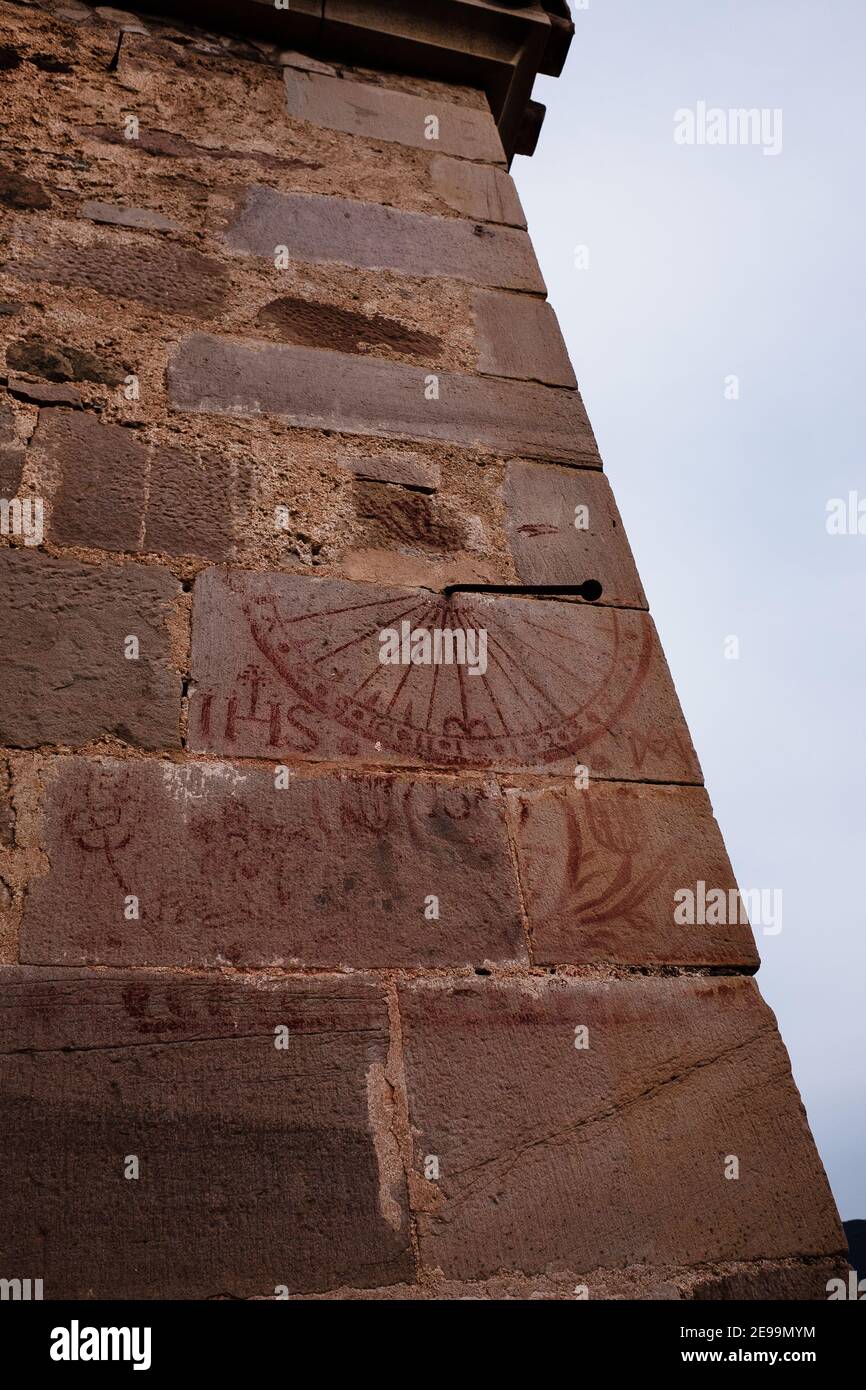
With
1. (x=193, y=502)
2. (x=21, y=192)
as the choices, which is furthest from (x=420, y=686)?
(x=21, y=192)

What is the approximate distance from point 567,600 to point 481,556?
0.58 ft

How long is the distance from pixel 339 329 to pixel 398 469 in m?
0.38

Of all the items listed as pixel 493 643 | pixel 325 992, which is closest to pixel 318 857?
pixel 325 992

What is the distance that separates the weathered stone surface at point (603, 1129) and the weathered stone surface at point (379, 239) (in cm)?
157

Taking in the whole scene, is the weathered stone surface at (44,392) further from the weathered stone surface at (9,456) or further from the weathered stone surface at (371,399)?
→ the weathered stone surface at (371,399)

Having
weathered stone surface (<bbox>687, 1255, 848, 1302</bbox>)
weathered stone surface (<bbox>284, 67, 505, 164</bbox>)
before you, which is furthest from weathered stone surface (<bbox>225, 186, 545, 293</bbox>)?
weathered stone surface (<bbox>687, 1255, 848, 1302</bbox>)

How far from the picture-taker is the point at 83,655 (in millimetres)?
1590

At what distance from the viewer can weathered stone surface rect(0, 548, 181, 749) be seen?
1.53 metres

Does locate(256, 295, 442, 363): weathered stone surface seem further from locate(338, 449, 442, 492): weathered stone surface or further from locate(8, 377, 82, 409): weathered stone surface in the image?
locate(8, 377, 82, 409): weathered stone surface

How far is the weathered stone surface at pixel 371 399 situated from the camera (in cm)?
194

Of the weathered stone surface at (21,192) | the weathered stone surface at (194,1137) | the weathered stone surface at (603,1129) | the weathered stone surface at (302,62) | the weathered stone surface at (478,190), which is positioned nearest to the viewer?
the weathered stone surface at (194,1137)

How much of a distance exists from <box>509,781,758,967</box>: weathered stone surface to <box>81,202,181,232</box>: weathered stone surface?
4.68 ft

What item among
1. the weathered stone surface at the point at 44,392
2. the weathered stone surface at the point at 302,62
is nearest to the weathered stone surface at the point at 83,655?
the weathered stone surface at the point at 44,392

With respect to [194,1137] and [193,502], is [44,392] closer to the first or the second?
[193,502]
